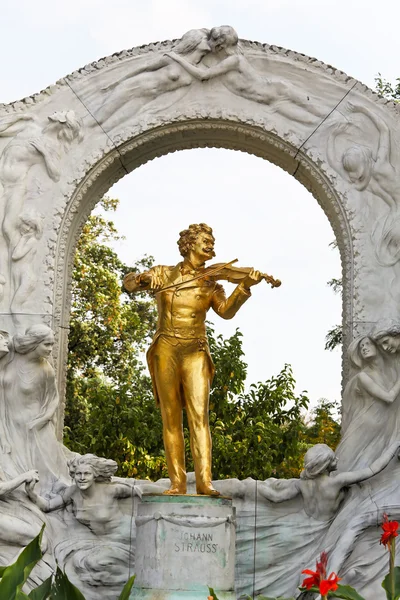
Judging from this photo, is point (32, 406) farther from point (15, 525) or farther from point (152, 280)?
point (152, 280)

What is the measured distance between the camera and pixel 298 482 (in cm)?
951

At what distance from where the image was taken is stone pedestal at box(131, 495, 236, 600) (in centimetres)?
842

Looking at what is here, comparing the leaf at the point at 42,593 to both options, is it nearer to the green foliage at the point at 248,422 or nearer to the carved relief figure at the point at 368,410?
the carved relief figure at the point at 368,410

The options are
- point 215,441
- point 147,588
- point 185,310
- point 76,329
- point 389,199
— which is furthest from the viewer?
point 76,329

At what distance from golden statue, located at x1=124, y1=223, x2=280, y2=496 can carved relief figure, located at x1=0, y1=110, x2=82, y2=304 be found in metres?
1.65

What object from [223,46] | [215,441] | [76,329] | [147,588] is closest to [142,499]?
[147,588]

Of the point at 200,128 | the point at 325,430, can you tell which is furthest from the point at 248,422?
the point at 200,128

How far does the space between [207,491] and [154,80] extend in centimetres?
411

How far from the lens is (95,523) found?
31.1 feet

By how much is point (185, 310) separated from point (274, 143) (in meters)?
2.25

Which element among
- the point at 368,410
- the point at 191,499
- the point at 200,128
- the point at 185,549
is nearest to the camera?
the point at 185,549

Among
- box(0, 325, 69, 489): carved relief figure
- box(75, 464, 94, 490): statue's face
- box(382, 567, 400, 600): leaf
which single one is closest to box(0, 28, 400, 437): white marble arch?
box(0, 325, 69, 489): carved relief figure

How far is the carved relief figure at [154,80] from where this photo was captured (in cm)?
1048

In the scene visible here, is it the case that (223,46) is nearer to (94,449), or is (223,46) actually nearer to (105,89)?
(105,89)
